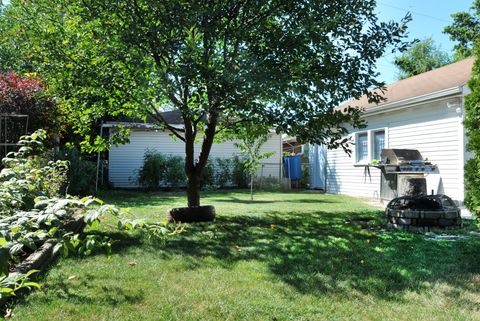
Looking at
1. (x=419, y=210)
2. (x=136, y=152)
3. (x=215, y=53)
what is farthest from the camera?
(x=136, y=152)

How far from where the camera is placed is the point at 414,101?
11.2 meters

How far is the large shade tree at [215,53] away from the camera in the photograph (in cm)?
573

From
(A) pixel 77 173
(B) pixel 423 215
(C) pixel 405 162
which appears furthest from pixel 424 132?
(A) pixel 77 173

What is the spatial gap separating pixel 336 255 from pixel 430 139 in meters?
7.25

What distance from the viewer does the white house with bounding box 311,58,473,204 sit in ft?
33.0

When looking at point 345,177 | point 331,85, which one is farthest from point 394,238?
point 345,177

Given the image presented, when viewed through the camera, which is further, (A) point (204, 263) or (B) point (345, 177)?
(B) point (345, 177)

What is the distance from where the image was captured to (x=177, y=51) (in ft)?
19.6

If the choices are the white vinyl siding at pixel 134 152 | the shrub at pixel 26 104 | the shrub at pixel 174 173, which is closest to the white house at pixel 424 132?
the shrub at pixel 174 173

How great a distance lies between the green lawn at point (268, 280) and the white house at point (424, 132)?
4817 millimetres

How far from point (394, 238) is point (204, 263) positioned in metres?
2.94

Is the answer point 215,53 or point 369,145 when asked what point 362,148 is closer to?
point 369,145

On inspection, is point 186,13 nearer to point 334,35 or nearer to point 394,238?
point 334,35

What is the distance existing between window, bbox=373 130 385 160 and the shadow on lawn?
22.1ft
